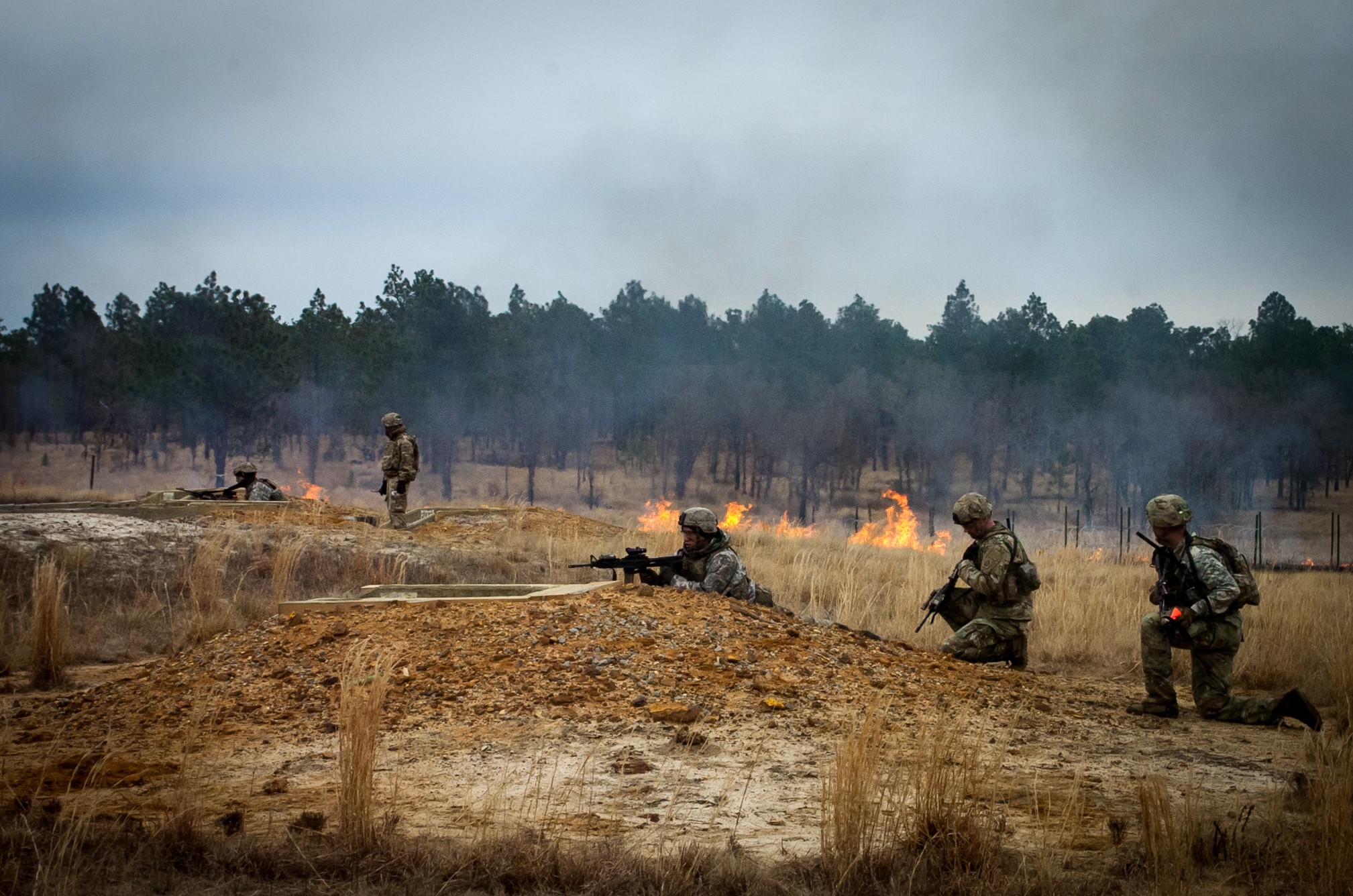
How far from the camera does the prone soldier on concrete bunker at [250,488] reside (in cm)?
1659

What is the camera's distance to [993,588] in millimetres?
7938

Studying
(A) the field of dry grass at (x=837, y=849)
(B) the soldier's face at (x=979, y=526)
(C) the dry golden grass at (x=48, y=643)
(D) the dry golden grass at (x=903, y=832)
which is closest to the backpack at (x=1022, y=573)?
(B) the soldier's face at (x=979, y=526)

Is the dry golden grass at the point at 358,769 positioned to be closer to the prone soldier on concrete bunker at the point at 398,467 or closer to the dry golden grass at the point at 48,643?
the dry golden grass at the point at 48,643

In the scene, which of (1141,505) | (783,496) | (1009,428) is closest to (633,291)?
(783,496)

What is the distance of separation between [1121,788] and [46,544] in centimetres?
1155

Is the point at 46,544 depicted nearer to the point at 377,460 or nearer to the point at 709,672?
the point at 709,672

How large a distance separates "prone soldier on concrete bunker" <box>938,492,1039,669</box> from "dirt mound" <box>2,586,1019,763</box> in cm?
56

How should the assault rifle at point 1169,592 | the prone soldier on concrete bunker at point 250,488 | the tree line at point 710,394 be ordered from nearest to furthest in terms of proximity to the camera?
1. the assault rifle at point 1169,592
2. the prone soldier on concrete bunker at point 250,488
3. the tree line at point 710,394

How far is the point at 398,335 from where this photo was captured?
43.9m

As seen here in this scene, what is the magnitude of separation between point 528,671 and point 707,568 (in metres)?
2.67

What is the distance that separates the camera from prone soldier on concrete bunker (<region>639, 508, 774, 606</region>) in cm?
863

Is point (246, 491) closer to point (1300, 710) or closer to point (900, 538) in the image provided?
point (900, 538)

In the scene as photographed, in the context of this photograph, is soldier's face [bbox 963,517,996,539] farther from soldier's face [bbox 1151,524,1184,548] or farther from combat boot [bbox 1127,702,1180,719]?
combat boot [bbox 1127,702,1180,719]

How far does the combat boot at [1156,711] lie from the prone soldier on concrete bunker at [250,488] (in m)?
13.7
